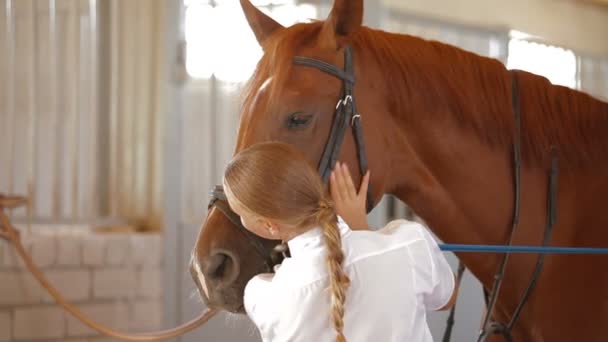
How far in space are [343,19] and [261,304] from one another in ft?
2.05

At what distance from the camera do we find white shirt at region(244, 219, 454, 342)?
Result: 1.41m

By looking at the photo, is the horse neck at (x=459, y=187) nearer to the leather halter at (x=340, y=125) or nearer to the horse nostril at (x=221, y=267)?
the leather halter at (x=340, y=125)

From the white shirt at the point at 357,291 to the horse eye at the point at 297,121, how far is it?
13.8 inches

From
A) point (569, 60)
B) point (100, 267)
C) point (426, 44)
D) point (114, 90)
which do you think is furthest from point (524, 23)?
point (426, 44)

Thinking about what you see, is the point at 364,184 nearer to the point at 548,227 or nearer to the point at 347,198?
the point at 347,198

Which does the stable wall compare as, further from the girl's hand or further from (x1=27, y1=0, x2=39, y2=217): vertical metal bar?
the girl's hand

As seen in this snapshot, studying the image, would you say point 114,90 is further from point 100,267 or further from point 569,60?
point 569,60

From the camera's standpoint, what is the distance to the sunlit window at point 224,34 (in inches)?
155

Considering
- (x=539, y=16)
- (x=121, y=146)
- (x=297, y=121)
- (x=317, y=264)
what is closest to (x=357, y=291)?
(x=317, y=264)

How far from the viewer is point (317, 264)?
1.41 m

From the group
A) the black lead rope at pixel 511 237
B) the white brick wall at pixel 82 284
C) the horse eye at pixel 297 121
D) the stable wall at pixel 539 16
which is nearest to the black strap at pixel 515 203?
the black lead rope at pixel 511 237

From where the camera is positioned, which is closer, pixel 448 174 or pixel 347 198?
pixel 347 198

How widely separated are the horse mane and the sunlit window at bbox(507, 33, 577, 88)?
8.75 feet

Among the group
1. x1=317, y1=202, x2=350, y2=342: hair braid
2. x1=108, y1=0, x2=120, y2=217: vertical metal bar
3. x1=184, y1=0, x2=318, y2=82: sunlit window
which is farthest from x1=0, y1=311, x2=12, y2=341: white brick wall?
x1=317, y1=202, x2=350, y2=342: hair braid
